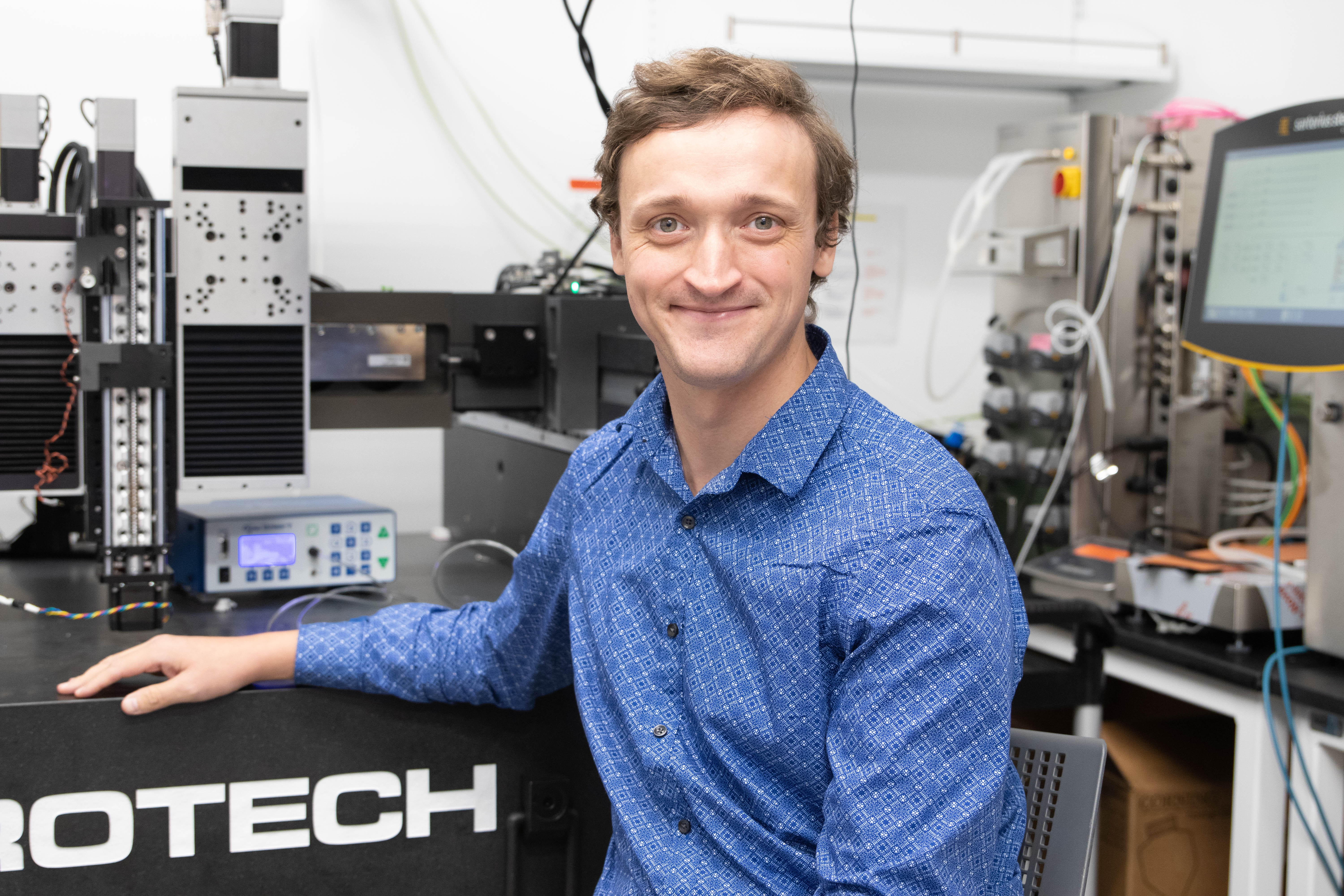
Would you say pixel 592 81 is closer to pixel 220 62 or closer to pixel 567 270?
pixel 567 270

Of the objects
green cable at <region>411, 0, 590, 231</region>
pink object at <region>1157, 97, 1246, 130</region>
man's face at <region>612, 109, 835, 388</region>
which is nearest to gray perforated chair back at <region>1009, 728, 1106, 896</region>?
man's face at <region>612, 109, 835, 388</region>

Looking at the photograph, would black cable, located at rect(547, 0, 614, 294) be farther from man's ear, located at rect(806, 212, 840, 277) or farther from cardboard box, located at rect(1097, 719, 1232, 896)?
cardboard box, located at rect(1097, 719, 1232, 896)

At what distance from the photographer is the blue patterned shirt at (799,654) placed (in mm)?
981

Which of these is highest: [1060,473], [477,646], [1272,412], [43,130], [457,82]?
[457,82]

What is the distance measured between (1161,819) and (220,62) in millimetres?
2001

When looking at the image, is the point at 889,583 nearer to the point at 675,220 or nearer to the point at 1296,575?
the point at 675,220

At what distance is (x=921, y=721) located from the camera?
98 centimetres

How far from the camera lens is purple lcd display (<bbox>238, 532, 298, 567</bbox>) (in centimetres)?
179

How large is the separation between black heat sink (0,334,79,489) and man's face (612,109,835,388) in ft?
3.26

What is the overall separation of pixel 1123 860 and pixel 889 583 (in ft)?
4.61

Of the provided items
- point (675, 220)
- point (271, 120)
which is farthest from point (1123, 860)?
point (271, 120)

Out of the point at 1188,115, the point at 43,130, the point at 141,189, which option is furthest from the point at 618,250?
the point at 1188,115

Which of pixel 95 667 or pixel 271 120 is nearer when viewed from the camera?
pixel 95 667

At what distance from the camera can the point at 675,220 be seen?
1.15m
